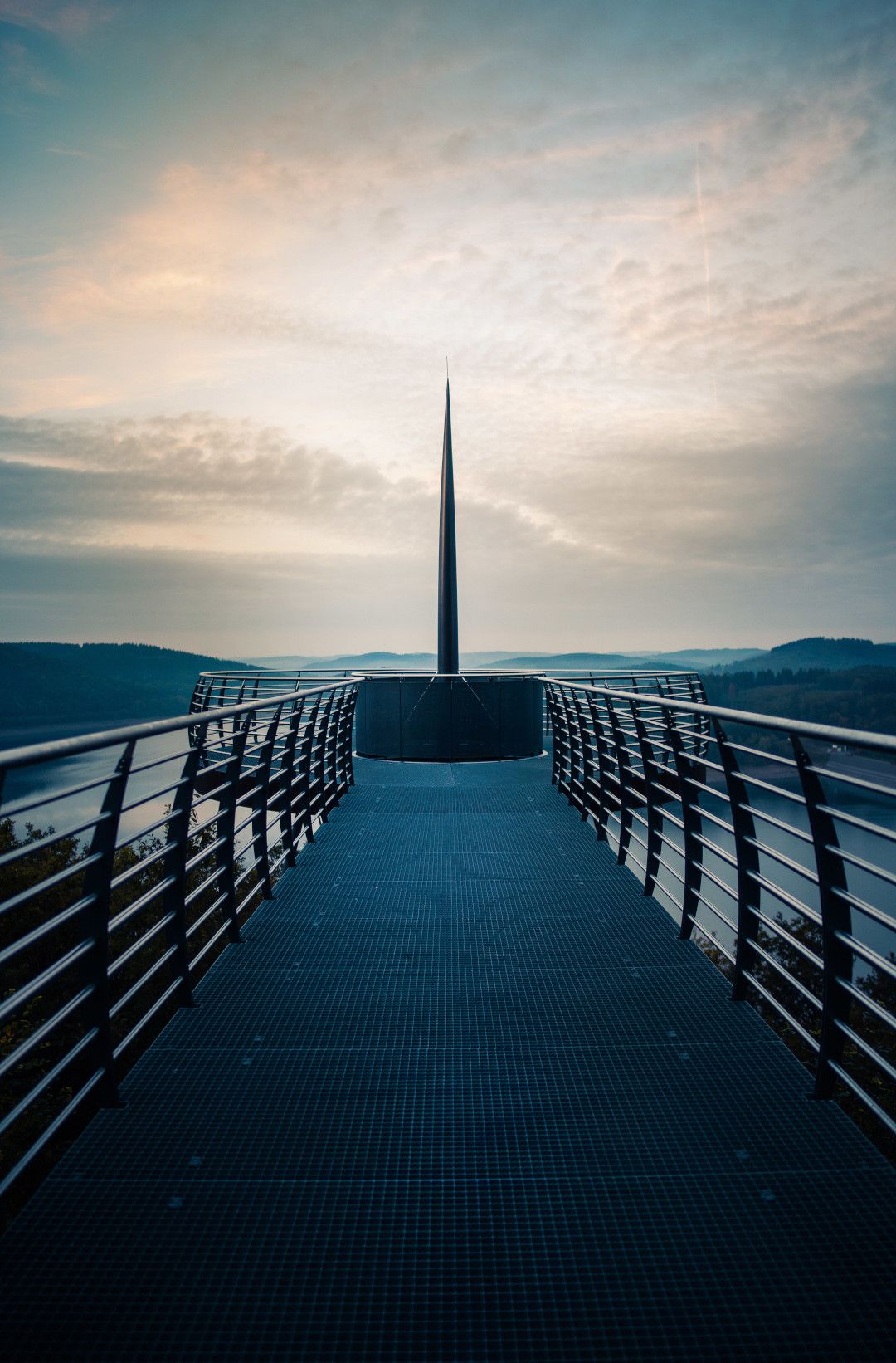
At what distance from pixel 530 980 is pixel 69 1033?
23.4 meters

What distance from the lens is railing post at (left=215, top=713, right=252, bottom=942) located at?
3.73 m

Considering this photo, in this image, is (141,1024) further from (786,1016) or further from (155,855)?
(786,1016)

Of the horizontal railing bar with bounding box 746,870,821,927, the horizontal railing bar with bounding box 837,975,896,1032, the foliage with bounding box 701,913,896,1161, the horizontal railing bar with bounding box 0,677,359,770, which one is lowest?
the foliage with bounding box 701,913,896,1161

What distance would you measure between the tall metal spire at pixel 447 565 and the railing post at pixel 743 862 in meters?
11.9

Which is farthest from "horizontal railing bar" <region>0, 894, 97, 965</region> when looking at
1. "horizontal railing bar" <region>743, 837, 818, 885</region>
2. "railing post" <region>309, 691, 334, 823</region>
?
"railing post" <region>309, 691, 334, 823</region>

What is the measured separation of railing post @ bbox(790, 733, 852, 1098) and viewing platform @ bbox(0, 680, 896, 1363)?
1.04 ft

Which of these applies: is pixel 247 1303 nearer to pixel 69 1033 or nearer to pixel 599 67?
pixel 599 67

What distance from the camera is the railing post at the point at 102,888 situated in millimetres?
2266

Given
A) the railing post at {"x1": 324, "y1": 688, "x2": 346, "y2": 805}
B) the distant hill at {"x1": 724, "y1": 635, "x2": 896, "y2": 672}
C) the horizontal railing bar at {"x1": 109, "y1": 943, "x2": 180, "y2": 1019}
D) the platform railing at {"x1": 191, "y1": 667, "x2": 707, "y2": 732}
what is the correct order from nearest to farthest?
the horizontal railing bar at {"x1": 109, "y1": 943, "x2": 180, "y2": 1019}, the railing post at {"x1": 324, "y1": 688, "x2": 346, "y2": 805}, the platform railing at {"x1": 191, "y1": 667, "x2": 707, "y2": 732}, the distant hill at {"x1": 724, "y1": 635, "x2": 896, "y2": 672}

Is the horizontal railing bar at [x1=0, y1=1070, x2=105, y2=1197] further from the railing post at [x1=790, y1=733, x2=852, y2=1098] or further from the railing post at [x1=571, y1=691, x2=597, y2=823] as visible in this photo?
the railing post at [x1=571, y1=691, x2=597, y2=823]

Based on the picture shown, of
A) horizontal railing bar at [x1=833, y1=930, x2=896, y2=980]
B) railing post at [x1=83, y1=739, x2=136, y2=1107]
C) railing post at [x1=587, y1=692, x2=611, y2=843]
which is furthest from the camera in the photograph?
railing post at [x1=587, y1=692, x2=611, y2=843]

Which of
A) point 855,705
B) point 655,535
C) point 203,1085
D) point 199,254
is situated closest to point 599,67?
point 199,254

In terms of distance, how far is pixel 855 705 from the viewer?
80000 mm

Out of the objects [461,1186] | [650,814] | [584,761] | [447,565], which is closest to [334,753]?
Result: [584,761]
